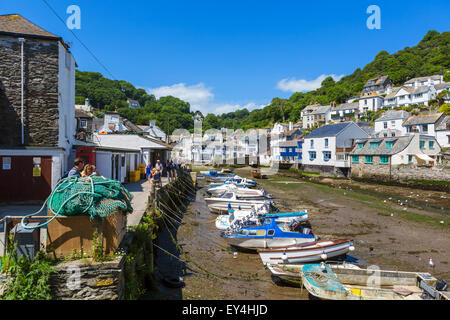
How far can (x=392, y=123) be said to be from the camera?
5784cm

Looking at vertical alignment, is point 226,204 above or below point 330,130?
→ below

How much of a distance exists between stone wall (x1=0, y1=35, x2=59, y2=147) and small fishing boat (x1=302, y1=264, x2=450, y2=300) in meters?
14.1

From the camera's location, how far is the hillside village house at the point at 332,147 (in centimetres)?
4731

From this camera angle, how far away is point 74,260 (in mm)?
5785

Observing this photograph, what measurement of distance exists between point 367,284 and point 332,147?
140ft

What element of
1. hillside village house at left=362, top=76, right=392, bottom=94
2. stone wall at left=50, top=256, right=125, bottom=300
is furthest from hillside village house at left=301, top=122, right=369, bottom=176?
hillside village house at left=362, top=76, right=392, bottom=94

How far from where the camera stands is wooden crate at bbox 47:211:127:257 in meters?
5.82

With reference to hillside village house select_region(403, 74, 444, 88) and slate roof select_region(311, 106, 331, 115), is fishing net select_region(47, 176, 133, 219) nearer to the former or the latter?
slate roof select_region(311, 106, 331, 115)

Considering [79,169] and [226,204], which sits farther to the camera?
[226,204]

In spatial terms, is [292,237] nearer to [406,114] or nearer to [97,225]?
[97,225]

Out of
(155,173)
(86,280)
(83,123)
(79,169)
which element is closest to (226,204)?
(155,173)

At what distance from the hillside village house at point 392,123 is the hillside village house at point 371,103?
2643 centimetres

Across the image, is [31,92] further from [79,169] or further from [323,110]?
[323,110]
